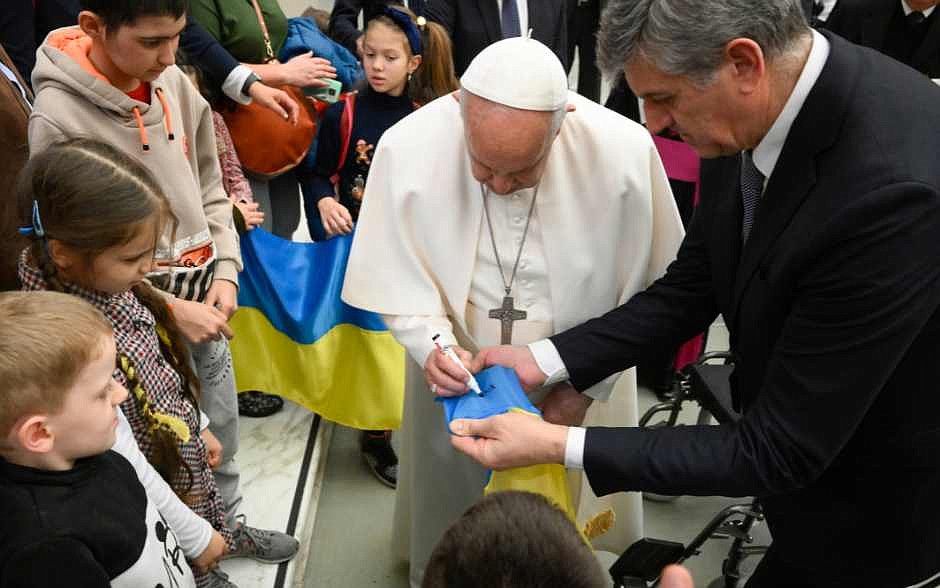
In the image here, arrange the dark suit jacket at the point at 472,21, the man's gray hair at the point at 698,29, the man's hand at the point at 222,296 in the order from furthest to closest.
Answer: the dark suit jacket at the point at 472,21, the man's hand at the point at 222,296, the man's gray hair at the point at 698,29

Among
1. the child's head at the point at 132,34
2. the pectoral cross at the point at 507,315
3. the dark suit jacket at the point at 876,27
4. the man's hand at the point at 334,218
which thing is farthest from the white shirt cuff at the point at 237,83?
the dark suit jacket at the point at 876,27

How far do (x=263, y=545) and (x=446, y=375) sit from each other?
136 centimetres

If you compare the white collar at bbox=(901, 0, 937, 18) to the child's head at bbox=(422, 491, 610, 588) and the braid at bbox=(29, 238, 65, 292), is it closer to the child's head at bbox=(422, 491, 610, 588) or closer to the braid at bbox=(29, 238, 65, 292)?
the child's head at bbox=(422, 491, 610, 588)

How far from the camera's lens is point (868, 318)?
135cm

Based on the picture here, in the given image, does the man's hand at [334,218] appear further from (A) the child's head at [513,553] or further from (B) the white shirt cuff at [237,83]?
(A) the child's head at [513,553]

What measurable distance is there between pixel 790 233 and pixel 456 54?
9.91ft

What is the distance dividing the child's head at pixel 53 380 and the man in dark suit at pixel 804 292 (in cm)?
74

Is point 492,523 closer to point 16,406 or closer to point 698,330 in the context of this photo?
point 16,406

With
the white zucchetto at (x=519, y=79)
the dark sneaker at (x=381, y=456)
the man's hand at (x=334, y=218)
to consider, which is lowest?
the dark sneaker at (x=381, y=456)

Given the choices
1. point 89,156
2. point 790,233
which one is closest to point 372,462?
point 89,156

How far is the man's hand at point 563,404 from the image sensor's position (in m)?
2.20

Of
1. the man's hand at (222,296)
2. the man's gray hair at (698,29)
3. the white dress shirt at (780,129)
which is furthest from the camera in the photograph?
the man's hand at (222,296)

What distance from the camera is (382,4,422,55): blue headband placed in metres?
3.37

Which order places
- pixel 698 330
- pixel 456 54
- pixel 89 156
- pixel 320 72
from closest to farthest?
pixel 89 156 → pixel 698 330 → pixel 320 72 → pixel 456 54
